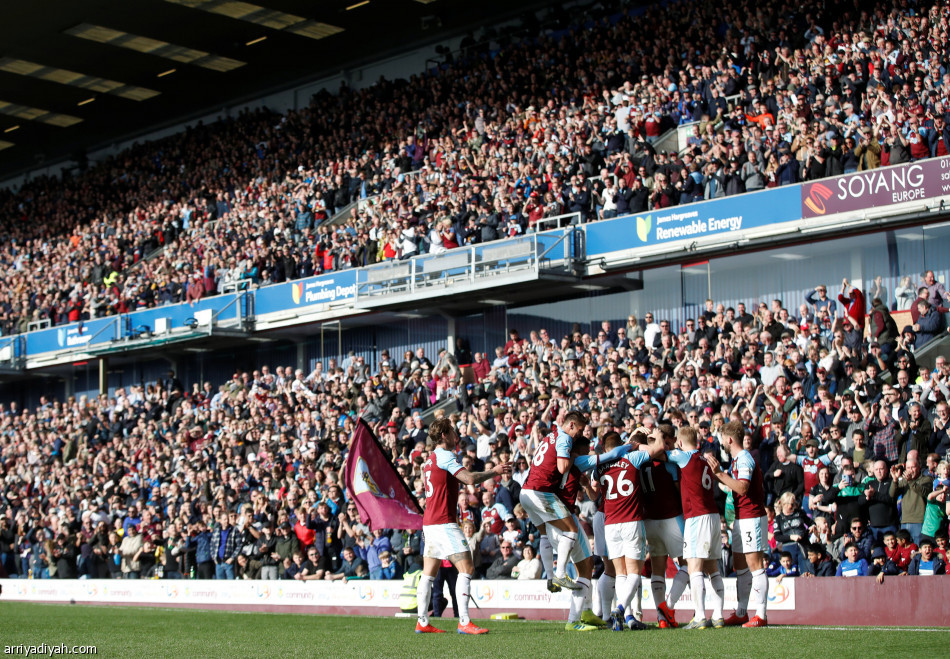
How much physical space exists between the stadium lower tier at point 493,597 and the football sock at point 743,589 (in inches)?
87.5

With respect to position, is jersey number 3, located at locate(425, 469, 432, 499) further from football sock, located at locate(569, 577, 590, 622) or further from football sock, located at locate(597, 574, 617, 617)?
football sock, located at locate(597, 574, 617, 617)

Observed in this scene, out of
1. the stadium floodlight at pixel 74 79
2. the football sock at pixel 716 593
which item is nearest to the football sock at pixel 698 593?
the football sock at pixel 716 593

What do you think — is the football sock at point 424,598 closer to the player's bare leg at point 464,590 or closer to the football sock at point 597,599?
the player's bare leg at point 464,590

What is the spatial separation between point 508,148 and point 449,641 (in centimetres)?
1958

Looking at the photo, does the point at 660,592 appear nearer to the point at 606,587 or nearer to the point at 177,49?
the point at 606,587

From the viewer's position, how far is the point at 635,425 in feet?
62.6

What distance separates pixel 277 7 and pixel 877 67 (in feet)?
63.3

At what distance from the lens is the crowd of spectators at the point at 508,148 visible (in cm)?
2253

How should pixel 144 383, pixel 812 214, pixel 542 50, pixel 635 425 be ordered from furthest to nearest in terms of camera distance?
1. pixel 144 383
2. pixel 542 50
3. pixel 812 214
4. pixel 635 425

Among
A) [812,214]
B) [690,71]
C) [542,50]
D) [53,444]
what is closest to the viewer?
[812,214]

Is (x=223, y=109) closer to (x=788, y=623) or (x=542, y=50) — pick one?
(x=542, y=50)

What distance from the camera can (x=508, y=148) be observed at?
94.2 feet

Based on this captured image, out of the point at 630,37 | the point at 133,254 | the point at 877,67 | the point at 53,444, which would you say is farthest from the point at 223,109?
the point at 877,67

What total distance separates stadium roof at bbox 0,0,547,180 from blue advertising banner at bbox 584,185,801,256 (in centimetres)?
1251
